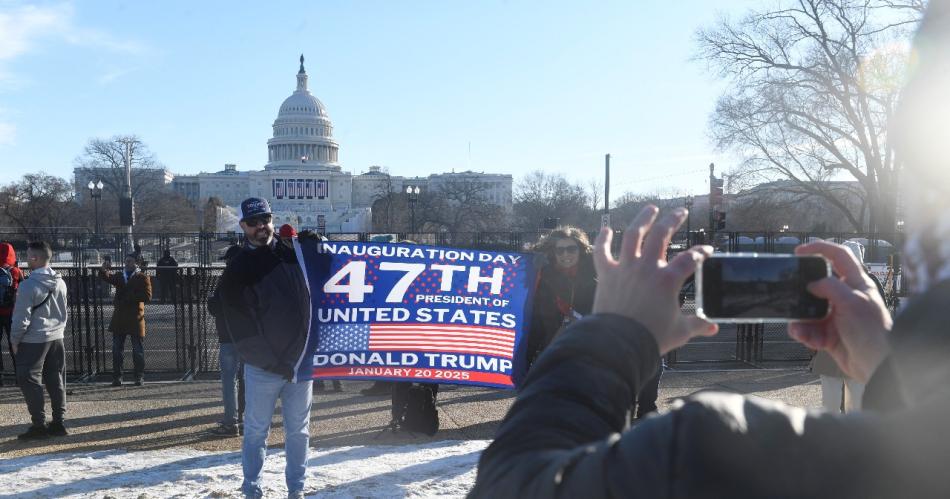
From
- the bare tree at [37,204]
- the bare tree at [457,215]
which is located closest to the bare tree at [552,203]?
the bare tree at [457,215]

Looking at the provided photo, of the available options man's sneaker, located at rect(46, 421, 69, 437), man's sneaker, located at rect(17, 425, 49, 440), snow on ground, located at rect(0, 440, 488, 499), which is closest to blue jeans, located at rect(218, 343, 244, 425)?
snow on ground, located at rect(0, 440, 488, 499)

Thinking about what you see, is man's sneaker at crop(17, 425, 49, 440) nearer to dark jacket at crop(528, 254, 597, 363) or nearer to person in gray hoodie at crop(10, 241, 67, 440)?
person in gray hoodie at crop(10, 241, 67, 440)

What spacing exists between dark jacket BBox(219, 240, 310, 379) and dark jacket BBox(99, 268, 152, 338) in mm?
5640

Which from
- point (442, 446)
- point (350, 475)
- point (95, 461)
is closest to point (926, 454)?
point (350, 475)

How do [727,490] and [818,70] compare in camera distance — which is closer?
[727,490]

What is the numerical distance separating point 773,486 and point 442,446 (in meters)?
5.60

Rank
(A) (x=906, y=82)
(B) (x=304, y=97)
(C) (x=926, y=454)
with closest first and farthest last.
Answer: (C) (x=926, y=454) < (A) (x=906, y=82) < (B) (x=304, y=97)

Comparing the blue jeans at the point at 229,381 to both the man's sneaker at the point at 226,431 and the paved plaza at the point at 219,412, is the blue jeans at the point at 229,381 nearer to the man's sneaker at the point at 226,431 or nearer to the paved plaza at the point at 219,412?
the man's sneaker at the point at 226,431

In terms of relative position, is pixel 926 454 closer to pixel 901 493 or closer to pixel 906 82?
pixel 901 493

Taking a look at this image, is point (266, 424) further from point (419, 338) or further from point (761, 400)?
point (761, 400)

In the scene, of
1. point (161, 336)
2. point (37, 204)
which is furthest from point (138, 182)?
point (161, 336)

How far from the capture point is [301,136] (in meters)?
111

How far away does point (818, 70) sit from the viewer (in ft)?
90.3

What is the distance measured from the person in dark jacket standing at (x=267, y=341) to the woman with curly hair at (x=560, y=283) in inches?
80.8
